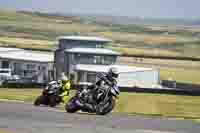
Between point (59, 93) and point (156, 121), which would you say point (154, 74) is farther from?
point (156, 121)

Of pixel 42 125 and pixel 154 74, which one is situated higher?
pixel 42 125

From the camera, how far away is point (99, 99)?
1702 centimetres

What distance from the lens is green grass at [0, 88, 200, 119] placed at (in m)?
25.5

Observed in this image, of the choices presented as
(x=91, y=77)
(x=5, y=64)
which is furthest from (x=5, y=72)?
(x=91, y=77)

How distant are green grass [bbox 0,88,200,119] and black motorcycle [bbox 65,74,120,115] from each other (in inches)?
287

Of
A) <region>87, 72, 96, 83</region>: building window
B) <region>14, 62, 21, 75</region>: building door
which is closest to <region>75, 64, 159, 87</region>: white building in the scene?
<region>87, 72, 96, 83</region>: building window

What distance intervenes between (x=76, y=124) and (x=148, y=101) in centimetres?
1742

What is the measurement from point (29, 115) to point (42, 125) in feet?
7.19

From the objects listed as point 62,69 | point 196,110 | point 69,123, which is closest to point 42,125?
point 69,123

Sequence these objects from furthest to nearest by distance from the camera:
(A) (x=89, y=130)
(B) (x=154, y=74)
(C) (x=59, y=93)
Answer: (B) (x=154, y=74) < (C) (x=59, y=93) < (A) (x=89, y=130)

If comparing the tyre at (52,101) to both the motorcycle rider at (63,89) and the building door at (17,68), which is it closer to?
the motorcycle rider at (63,89)

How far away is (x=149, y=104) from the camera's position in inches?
1132

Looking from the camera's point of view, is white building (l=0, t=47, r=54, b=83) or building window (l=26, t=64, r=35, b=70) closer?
white building (l=0, t=47, r=54, b=83)

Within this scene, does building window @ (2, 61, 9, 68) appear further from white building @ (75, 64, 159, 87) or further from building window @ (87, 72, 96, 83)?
building window @ (87, 72, 96, 83)
